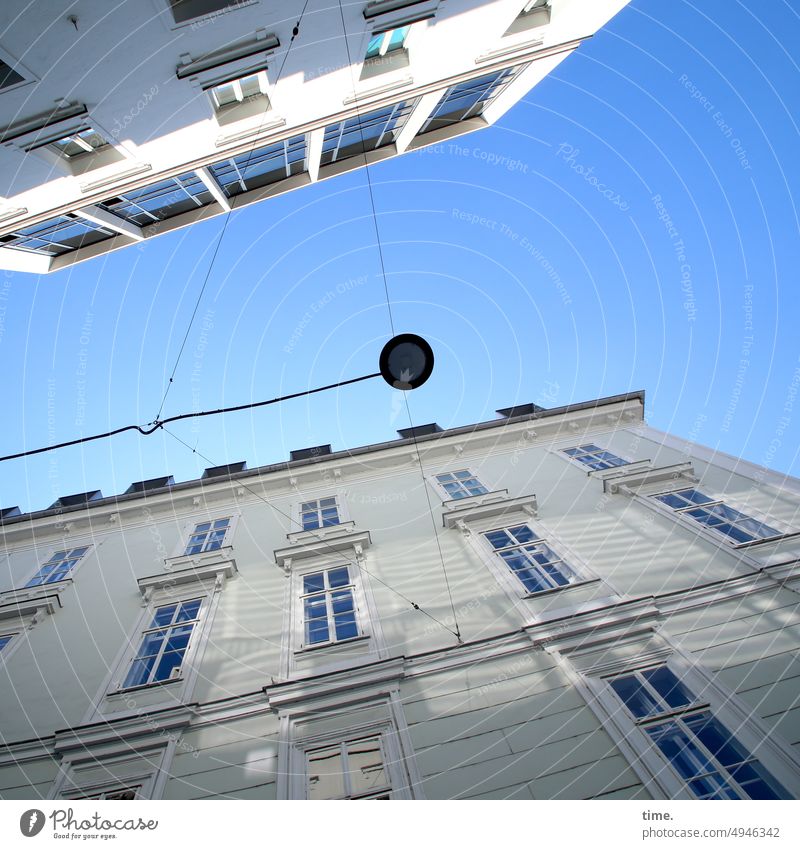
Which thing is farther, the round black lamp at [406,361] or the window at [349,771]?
the window at [349,771]

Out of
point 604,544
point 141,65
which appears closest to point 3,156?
point 141,65

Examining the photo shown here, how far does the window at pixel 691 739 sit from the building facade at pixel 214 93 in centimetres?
1191

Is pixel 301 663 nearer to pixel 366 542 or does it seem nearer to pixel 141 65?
pixel 366 542

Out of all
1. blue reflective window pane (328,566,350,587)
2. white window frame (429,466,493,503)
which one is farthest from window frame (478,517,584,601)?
blue reflective window pane (328,566,350,587)

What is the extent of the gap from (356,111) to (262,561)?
10.8 m

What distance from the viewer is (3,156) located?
8016 mm

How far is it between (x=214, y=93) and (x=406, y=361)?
786cm

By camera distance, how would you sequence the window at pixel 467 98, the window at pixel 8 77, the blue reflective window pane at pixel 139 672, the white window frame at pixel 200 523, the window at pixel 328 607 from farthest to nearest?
the white window frame at pixel 200 523 < the window at pixel 467 98 < the window at pixel 328 607 < the blue reflective window pane at pixel 139 672 < the window at pixel 8 77

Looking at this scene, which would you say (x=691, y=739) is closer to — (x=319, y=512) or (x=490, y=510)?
(x=490, y=510)

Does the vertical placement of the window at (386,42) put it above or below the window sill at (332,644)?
above

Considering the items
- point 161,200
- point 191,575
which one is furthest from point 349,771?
point 161,200

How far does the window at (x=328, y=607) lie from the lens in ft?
29.1

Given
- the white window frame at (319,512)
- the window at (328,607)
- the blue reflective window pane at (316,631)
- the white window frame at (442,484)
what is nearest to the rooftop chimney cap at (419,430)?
the white window frame at (442,484)
